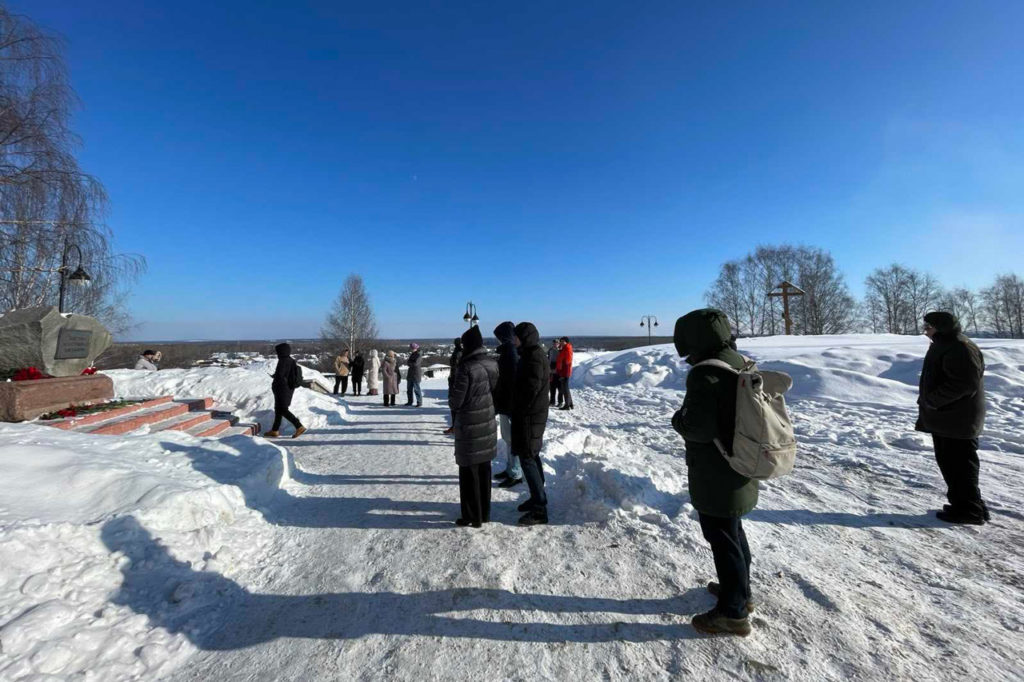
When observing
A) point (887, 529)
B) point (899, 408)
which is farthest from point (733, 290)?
point (887, 529)

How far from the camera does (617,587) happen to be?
2.72 metres

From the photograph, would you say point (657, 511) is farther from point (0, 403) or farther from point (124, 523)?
point (0, 403)

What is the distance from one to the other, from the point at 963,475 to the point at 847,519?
100cm

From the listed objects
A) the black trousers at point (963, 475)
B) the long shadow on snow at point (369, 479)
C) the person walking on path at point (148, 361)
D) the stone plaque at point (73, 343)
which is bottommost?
the long shadow on snow at point (369, 479)

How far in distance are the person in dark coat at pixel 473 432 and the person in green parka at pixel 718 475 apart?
189cm

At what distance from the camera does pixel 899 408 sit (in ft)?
26.5

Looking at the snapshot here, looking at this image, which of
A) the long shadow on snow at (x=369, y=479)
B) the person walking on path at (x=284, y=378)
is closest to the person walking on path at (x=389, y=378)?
the person walking on path at (x=284, y=378)

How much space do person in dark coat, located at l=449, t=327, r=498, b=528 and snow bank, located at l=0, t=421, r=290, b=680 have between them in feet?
5.74

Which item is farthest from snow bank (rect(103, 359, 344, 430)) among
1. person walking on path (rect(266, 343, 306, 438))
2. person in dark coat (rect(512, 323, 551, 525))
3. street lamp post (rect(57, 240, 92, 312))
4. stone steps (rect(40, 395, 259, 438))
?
person in dark coat (rect(512, 323, 551, 525))

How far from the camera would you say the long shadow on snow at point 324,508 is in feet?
12.9

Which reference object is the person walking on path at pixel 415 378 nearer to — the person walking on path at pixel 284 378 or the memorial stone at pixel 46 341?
the person walking on path at pixel 284 378

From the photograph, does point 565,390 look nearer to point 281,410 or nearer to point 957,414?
point 281,410

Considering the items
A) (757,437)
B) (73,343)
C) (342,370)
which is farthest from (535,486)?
(342,370)

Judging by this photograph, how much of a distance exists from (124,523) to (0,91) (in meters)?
10.7
